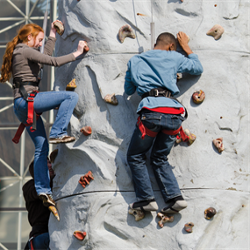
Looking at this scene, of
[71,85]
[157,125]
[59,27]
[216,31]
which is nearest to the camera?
[157,125]

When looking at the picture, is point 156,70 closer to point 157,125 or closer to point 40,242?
point 157,125

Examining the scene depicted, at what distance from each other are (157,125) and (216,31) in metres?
1.42

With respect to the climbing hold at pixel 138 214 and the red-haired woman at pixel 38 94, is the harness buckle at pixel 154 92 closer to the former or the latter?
the red-haired woman at pixel 38 94

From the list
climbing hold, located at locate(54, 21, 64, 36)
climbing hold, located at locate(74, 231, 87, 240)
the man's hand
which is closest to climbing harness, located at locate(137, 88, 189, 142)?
the man's hand

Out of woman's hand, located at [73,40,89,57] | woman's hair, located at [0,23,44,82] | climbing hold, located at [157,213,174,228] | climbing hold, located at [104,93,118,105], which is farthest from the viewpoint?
woman's hand, located at [73,40,89,57]

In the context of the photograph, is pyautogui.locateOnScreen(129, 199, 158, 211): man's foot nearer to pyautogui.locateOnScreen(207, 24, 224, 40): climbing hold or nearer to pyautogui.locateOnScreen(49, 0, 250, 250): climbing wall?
pyautogui.locateOnScreen(49, 0, 250, 250): climbing wall

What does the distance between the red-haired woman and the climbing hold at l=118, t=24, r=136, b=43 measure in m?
0.56

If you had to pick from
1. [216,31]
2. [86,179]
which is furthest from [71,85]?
[216,31]

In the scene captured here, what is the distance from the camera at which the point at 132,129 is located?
4.62m

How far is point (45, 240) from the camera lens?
5137 mm

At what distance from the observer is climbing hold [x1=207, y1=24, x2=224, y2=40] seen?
4.75 metres

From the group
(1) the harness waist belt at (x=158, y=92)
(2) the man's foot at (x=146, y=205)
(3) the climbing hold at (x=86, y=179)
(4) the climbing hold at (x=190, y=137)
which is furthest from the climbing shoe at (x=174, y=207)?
(1) the harness waist belt at (x=158, y=92)

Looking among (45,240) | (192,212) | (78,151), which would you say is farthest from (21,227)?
(192,212)

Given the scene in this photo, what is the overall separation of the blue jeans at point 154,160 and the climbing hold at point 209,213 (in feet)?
1.09
